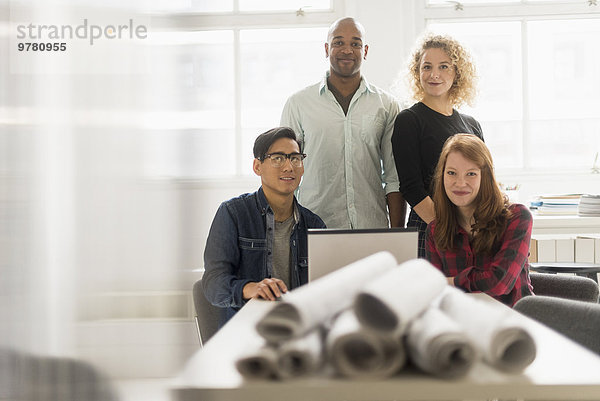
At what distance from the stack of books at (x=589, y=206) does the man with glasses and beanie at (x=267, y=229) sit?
178cm

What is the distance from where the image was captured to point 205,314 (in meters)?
1.79

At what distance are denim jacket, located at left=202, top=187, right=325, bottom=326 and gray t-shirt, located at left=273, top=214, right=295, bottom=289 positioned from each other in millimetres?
15

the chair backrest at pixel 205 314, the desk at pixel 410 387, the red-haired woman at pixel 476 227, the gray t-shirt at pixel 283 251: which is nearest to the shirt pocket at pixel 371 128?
the red-haired woman at pixel 476 227

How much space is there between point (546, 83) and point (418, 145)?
6.56 ft

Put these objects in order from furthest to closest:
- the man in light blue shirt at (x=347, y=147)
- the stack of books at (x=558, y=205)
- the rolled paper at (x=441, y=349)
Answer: the stack of books at (x=558, y=205) → the man in light blue shirt at (x=347, y=147) → the rolled paper at (x=441, y=349)

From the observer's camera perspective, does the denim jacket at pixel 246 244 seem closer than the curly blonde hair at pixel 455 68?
Yes

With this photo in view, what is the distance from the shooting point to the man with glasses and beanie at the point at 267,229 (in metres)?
1.72

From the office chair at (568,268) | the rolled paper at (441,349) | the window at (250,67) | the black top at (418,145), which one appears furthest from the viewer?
the window at (250,67)

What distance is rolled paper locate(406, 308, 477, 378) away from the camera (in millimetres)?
686

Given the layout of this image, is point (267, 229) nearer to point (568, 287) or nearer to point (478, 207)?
point (478, 207)

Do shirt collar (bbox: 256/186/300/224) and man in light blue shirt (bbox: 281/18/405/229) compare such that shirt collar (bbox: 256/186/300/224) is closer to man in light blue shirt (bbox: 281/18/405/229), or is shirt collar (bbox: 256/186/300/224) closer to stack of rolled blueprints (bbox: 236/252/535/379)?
man in light blue shirt (bbox: 281/18/405/229)

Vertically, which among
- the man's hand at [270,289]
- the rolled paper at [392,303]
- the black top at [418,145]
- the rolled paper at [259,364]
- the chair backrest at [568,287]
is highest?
the black top at [418,145]

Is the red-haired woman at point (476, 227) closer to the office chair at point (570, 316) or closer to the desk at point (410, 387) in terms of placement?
the office chair at point (570, 316)

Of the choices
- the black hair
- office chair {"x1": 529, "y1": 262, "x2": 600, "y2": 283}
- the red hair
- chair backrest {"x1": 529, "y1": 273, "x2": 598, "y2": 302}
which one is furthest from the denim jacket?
office chair {"x1": 529, "y1": 262, "x2": 600, "y2": 283}
